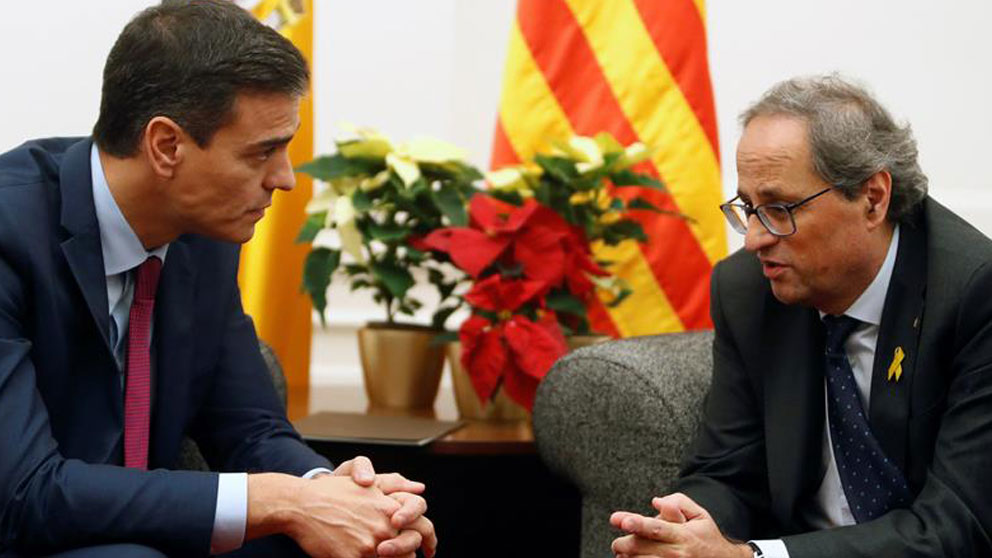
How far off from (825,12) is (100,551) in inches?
93.8

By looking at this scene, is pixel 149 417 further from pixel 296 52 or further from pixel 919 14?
pixel 919 14

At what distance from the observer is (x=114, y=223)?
1857 millimetres

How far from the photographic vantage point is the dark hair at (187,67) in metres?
1.80

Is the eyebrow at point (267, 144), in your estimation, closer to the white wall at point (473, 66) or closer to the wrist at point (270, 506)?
the wrist at point (270, 506)

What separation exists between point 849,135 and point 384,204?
107 cm

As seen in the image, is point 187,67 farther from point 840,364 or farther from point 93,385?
point 840,364

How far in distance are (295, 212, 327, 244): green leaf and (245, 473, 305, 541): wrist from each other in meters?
1.01

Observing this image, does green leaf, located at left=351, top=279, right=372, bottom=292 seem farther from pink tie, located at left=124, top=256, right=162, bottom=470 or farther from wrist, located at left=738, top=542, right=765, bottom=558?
wrist, located at left=738, top=542, right=765, bottom=558

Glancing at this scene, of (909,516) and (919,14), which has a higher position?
(919,14)

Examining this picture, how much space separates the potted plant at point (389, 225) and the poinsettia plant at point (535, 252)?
0.19 ft

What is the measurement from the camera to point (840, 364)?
2.04 metres

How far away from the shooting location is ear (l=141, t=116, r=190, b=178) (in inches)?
71.4

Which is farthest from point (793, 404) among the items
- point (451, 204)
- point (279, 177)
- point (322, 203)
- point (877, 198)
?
point (322, 203)

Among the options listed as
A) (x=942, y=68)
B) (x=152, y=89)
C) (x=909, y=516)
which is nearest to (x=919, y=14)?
(x=942, y=68)
